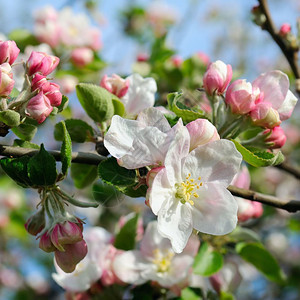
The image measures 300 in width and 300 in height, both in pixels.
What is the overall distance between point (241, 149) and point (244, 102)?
0.13 metres

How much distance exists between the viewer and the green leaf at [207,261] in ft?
4.47

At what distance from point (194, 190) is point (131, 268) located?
0.52 meters

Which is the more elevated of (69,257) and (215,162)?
(215,162)

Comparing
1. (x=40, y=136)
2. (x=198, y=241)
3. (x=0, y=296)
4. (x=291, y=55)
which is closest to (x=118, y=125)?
(x=198, y=241)

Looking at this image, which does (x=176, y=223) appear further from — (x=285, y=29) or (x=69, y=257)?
(x=285, y=29)

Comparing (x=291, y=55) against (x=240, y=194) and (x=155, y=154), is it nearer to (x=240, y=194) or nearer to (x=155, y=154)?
(x=240, y=194)

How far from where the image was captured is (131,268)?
138cm

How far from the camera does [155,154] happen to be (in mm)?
909

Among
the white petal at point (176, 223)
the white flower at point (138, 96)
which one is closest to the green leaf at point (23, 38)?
the white flower at point (138, 96)

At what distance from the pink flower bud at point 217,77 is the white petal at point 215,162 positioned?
0.22m

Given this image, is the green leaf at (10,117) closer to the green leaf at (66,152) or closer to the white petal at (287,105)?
the green leaf at (66,152)

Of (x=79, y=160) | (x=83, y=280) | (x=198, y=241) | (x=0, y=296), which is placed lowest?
(x=0, y=296)

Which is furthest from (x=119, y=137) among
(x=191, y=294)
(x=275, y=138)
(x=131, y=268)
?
(x=191, y=294)

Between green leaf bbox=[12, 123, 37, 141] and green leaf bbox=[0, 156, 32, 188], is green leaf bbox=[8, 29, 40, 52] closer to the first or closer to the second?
green leaf bbox=[12, 123, 37, 141]
